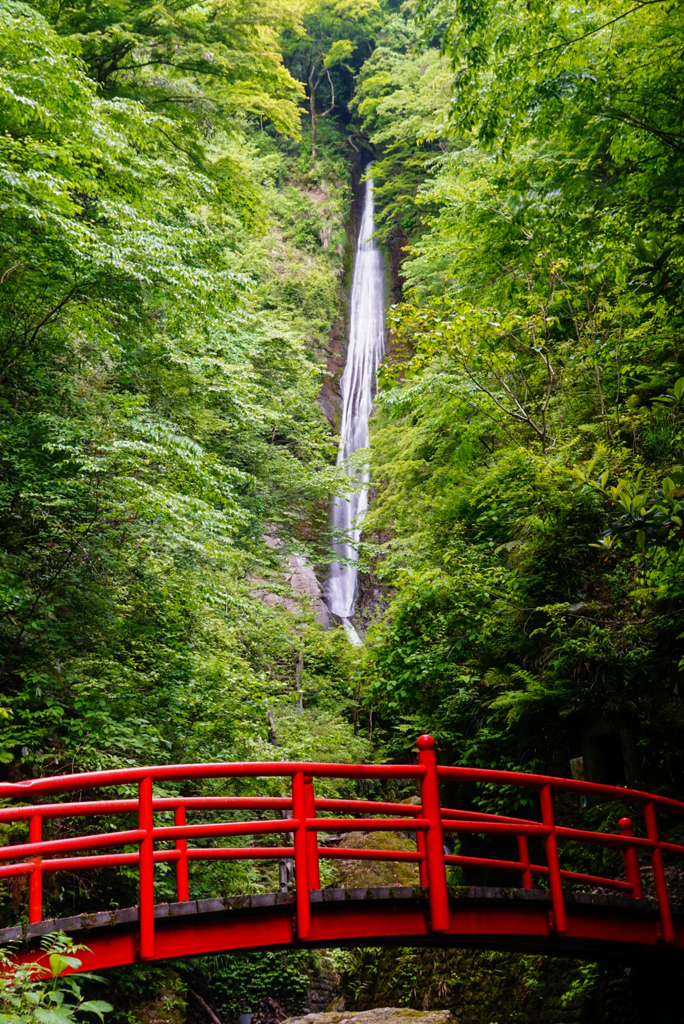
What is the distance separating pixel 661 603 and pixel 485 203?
17.7 ft

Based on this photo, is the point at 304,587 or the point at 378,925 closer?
the point at 378,925

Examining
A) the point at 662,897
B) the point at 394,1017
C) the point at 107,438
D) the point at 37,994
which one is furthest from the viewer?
the point at 107,438

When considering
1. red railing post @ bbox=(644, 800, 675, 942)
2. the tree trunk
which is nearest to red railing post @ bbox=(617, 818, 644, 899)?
red railing post @ bbox=(644, 800, 675, 942)

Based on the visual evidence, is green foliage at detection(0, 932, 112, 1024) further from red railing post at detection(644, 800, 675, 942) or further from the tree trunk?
the tree trunk

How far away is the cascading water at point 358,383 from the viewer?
24.3 meters

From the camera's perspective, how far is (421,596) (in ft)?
30.4

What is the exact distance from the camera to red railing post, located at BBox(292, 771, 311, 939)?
4.20 meters

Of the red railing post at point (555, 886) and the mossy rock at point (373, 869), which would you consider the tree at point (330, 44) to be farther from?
the red railing post at point (555, 886)

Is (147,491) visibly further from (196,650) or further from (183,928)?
(183,928)

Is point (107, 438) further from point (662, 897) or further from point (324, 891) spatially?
point (662, 897)

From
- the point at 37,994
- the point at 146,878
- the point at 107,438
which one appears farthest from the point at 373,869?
the point at 37,994

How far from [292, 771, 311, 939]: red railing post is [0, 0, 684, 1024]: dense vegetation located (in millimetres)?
1501

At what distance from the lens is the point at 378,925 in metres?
4.57

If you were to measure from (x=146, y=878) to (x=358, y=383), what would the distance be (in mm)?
26294
